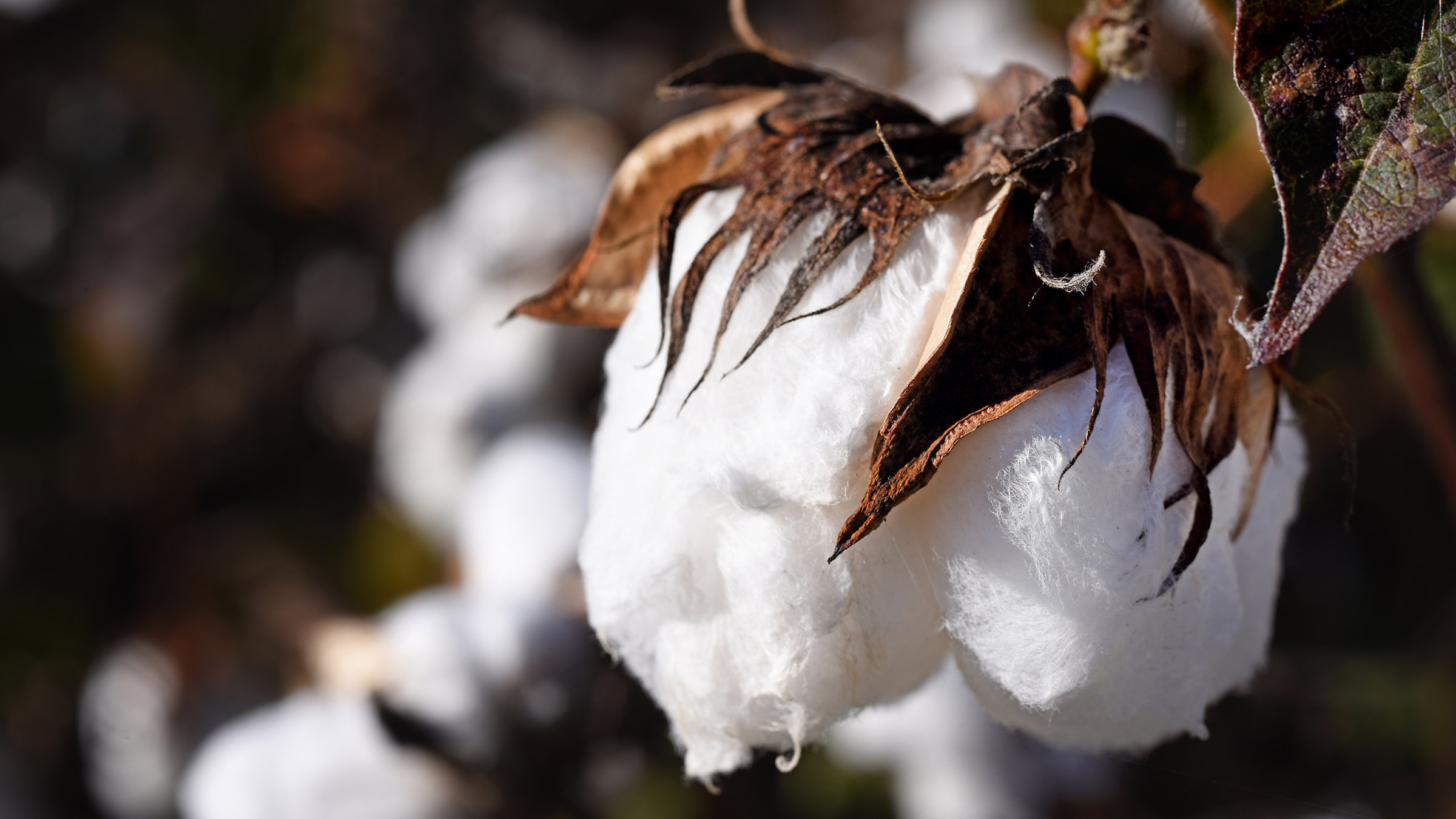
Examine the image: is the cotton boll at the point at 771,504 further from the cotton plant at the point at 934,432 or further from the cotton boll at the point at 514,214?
the cotton boll at the point at 514,214

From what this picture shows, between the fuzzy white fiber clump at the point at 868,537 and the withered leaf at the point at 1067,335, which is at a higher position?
the withered leaf at the point at 1067,335

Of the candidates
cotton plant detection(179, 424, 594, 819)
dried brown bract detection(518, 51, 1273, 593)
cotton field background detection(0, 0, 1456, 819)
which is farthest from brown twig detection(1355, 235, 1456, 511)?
cotton plant detection(179, 424, 594, 819)

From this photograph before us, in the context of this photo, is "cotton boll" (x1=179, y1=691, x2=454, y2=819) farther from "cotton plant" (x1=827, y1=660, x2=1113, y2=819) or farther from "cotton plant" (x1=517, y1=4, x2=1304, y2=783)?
"cotton plant" (x1=517, y1=4, x2=1304, y2=783)

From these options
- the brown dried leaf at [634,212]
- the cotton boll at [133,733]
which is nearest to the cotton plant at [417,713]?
the cotton boll at [133,733]

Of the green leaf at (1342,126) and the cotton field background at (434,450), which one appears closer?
the green leaf at (1342,126)

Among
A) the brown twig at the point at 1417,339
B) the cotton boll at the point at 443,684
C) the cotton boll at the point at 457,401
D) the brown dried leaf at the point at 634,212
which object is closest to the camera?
the brown dried leaf at the point at 634,212

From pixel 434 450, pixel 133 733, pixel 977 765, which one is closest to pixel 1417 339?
pixel 977 765
